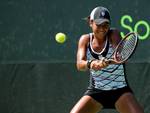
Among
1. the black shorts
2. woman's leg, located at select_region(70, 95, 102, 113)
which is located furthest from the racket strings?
woman's leg, located at select_region(70, 95, 102, 113)

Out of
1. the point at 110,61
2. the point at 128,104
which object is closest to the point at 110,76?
the point at 128,104

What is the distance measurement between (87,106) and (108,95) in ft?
0.68

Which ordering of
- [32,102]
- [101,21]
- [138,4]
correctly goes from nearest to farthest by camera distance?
[101,21] → [138,4] → [32,102]

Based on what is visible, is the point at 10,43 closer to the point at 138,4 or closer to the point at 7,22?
the point at 7,22

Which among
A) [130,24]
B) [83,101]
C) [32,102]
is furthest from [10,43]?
[83,101]

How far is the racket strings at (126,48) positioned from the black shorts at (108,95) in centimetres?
33

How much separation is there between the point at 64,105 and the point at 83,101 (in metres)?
2.21

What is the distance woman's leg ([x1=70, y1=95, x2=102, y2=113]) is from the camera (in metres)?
4.25

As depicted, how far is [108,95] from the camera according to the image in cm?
434

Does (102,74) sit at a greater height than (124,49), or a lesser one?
lesser

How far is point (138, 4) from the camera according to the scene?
614 cm

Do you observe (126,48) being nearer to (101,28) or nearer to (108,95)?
(101,28)

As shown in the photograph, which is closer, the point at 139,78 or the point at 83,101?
the point at 83,101

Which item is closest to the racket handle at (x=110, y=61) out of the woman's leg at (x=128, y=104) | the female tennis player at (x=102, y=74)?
the female tennis player at (x=102, y=74)
